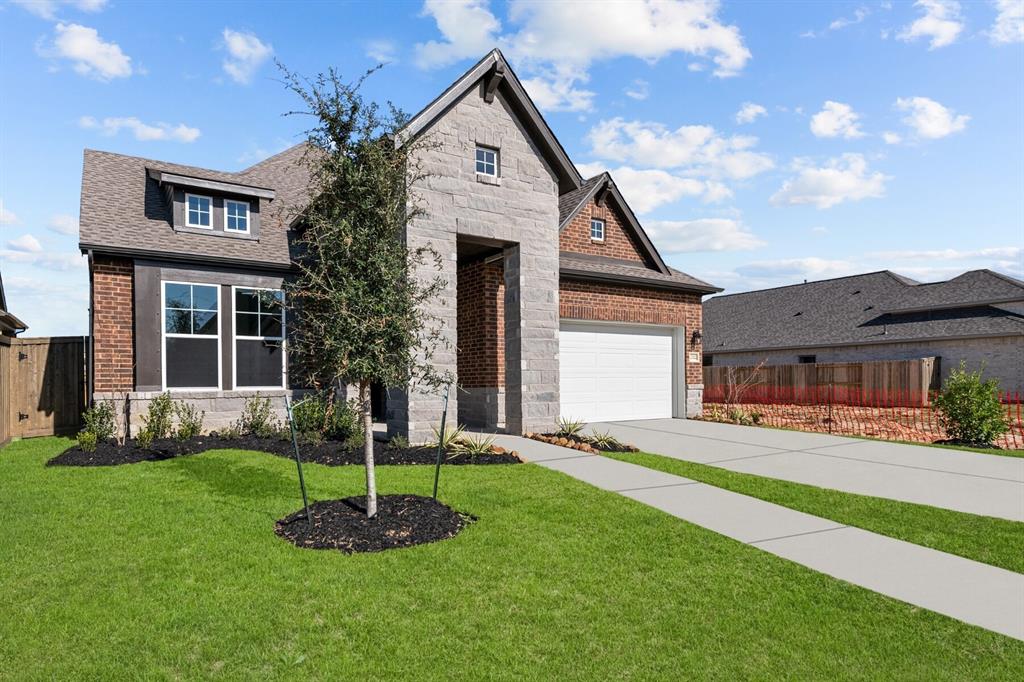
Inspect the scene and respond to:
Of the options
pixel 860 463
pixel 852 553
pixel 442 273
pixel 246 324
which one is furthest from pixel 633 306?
pixel 852 553

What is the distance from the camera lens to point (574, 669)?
360cm

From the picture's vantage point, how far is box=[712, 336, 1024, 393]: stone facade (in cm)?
2423

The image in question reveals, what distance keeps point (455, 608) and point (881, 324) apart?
100 feet

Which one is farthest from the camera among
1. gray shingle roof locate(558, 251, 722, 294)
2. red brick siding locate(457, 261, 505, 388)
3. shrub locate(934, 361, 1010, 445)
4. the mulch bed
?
gray shingle roof locate(558, 251, 722, 294)

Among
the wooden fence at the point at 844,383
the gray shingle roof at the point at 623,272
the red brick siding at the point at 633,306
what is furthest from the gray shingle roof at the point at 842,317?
the red brick siding at the point at 633,306

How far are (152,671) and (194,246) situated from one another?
1109 cm

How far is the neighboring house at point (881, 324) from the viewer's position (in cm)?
2498

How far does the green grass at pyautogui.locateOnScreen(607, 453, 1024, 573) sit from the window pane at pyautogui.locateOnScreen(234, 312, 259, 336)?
31.8ft

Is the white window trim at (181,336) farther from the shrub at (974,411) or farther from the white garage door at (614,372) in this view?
the shrub at (974,411)

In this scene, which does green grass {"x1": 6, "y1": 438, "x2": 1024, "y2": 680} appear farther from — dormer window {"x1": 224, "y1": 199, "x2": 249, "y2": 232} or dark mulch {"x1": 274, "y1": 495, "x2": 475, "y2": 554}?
dormer window {"x1": 224, "y1": 199, "x2": 249, "y2": 232}

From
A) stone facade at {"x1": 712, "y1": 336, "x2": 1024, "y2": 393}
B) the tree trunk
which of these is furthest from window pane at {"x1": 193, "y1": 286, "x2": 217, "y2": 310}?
stone facade at {"x1": 712, "y1": 336, "x2": 1024, "y2": 393}

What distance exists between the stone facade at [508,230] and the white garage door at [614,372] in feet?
8.97

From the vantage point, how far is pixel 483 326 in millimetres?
15023

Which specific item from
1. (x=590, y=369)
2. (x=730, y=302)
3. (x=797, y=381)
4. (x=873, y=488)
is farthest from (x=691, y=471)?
(x=730, y=302)
